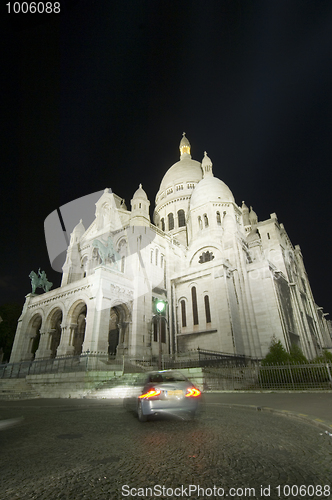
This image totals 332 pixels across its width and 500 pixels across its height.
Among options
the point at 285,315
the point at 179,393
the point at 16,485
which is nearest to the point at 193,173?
the point at 285,315

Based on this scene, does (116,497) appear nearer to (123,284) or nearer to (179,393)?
(179,393)

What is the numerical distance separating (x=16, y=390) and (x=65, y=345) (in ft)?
18.7

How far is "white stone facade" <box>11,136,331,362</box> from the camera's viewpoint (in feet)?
76.1

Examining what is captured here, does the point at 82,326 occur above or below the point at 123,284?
below

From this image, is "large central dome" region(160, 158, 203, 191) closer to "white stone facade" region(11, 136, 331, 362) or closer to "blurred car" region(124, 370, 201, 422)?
"white stone facade" region(11, 136, 331, 362)

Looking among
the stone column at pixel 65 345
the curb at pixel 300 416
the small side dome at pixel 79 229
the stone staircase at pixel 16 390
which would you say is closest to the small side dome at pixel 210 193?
the small side dome at pixel 79 229

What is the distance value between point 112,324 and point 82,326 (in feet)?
10.3

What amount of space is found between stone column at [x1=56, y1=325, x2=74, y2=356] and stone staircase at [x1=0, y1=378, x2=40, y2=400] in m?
3.83

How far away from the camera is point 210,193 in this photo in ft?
119

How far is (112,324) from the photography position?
27906mm

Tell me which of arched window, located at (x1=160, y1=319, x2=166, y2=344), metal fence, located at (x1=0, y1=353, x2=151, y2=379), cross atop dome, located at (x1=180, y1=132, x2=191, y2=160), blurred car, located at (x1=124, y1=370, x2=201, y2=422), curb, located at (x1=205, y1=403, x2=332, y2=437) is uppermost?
cross atop dome, located at (x1=180, y1=132, x2=191, y2=160)

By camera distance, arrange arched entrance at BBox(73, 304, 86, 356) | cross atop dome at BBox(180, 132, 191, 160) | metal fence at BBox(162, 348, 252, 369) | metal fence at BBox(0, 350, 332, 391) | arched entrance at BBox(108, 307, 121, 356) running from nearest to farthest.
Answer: metal fence at BBox(0, 350, 332, 391) < metal fence at BBox(162, 348, 252, 369) < arched entrance at BBox(73, 304, 86, 356) < arched entrance at BBox(108, 307, 121, 356) < cross atop dome at BBox(180, 132, 191, 160)

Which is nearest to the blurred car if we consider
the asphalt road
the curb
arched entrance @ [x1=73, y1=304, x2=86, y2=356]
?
the asphalt road

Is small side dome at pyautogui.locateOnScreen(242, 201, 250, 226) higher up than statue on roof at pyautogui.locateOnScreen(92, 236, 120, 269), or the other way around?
small side dome at pyautogui.locateOnScreen(242, 201, 250, 226)
